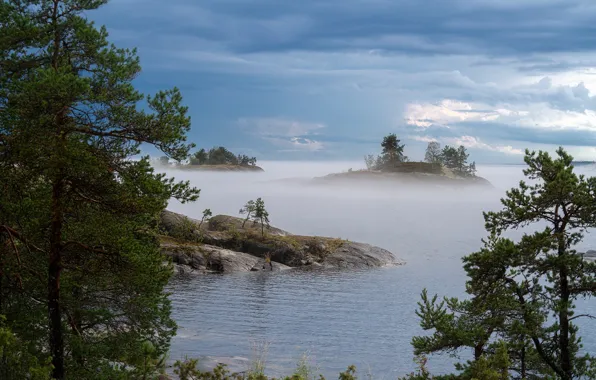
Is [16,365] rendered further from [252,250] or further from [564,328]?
[252,250]

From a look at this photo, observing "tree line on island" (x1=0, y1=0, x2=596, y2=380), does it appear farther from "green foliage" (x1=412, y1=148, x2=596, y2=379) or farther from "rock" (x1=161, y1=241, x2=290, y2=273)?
"rock" (x1=161, y1=241, x2=290, y2=273)

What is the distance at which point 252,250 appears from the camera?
79750mm

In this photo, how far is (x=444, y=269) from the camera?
3187 inches

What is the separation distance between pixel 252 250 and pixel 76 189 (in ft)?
204

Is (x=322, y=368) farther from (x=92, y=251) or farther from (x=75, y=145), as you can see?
(x=75, y=145)

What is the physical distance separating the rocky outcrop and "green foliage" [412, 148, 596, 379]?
5415cm

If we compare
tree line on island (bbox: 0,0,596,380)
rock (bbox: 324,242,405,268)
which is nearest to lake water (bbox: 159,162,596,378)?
rock (bbox: 324,242,405,268)

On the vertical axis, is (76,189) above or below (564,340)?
above

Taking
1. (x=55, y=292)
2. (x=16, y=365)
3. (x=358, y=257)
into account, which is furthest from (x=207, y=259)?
(x=16, y=365)

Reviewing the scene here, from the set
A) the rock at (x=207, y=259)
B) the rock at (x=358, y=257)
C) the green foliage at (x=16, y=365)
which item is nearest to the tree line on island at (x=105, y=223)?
the green foliage at (x=16, y=365)

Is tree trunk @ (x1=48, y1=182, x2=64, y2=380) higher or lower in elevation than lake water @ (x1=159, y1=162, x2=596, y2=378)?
higher

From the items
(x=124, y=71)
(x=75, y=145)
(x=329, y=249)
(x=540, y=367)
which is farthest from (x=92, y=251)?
(x=329, y=249)

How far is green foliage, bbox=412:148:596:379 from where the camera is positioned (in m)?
18.2

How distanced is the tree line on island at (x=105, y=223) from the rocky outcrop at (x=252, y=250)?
51.4 metres
